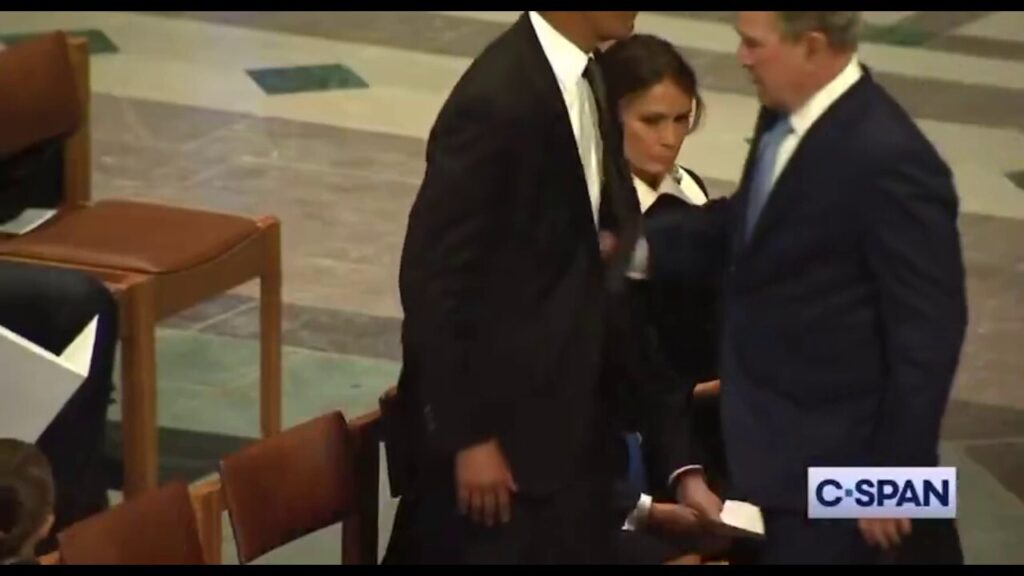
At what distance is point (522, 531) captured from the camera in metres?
2.17

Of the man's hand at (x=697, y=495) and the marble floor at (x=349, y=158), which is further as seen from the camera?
the marble floor at (x=349, y=158)

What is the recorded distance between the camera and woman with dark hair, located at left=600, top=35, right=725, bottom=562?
7.13ft

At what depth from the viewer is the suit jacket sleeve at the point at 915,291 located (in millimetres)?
1930

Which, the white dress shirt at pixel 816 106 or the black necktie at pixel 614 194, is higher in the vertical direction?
the white dress shirt at pixel 816 106

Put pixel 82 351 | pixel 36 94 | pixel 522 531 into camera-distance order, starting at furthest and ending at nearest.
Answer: pixel 36 94 → pixel 82 351 → pixel 522 531

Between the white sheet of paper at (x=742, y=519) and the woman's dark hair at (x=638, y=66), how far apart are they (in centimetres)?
47

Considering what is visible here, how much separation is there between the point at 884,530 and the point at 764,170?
0.40m

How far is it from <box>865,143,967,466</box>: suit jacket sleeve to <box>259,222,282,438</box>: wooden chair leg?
1411mm

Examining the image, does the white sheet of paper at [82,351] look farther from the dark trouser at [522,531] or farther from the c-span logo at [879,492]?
the c-span logo at [879,492]

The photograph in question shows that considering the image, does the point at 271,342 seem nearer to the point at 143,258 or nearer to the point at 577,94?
the point at 143,258

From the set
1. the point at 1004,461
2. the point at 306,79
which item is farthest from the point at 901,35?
the point at 1004,461

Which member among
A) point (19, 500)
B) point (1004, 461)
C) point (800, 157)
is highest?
point (800, 157)

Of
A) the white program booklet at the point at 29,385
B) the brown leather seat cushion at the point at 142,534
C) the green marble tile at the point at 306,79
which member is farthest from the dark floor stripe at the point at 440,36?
the brown leather seat cushion at the point at 142,534

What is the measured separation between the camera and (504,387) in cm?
210
